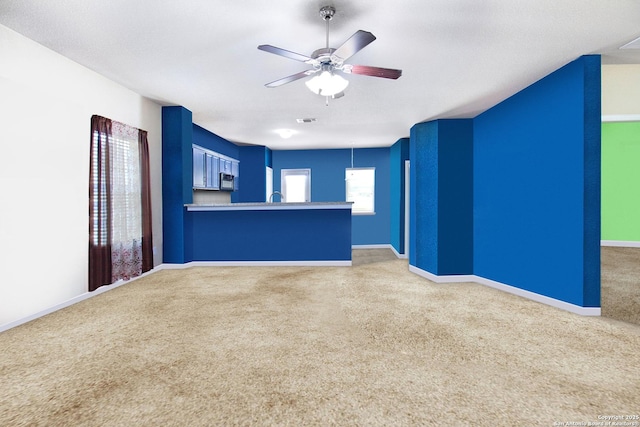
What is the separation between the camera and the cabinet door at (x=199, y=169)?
5.64 meters

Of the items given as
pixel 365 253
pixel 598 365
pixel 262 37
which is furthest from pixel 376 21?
pixel 365 253

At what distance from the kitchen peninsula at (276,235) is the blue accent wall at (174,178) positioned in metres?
0.41

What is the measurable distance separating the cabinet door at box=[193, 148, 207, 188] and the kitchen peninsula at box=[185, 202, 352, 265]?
2.41 feet

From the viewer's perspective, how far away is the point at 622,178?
265 inches

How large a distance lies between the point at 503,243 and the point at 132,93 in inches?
220

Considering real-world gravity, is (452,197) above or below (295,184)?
below

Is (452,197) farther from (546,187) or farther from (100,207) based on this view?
(100,207)

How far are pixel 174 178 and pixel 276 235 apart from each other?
6.49 ft

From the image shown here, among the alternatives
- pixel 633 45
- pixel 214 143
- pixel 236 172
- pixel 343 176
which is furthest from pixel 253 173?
pixel 633 45

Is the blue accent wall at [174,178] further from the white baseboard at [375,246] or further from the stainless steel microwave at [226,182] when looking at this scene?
the white baseboard at [375,246]

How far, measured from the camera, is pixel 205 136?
6359mm

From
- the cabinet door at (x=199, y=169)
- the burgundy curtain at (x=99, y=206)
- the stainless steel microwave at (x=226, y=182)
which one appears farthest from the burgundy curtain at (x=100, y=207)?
the stainless steel microwave at (x=226, y=182)

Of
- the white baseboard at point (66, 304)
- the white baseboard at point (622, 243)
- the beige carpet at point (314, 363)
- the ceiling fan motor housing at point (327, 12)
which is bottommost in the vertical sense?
the beige carpet at point (314, 363)

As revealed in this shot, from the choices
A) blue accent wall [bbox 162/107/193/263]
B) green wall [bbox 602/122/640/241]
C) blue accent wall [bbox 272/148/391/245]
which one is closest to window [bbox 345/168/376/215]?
blue accent wall [bbox 272/148/391/245]
